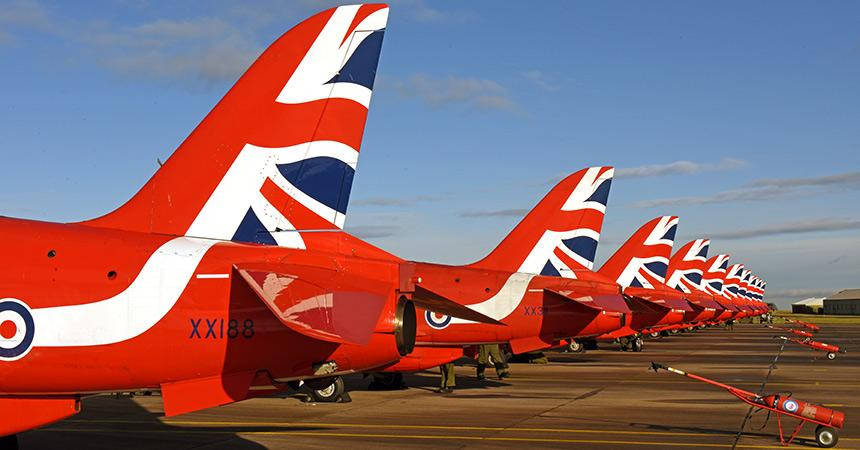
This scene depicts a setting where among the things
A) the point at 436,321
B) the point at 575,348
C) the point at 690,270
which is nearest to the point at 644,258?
the point at 575,348

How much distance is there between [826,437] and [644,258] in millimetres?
33195

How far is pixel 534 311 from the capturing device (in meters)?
26.2

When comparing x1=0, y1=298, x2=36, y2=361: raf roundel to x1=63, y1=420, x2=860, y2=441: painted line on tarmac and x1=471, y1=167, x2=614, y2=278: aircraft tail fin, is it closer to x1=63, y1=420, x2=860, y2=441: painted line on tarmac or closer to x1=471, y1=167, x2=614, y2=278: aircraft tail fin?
x1=63, y1=420, x2=860, y2=441: painted line on tarmac

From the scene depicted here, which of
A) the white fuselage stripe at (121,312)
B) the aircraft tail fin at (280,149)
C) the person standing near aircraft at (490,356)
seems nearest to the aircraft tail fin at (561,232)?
the person standing near aircraft at (490,356)

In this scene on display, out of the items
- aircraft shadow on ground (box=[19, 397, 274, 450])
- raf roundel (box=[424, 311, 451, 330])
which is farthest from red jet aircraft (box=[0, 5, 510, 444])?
raf roundel (box=[424, 311, 451, 330])

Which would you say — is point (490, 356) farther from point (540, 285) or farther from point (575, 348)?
point (575, 348)

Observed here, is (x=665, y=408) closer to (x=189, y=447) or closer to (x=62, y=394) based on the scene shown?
(x=189, y=447)

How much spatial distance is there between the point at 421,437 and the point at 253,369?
292 inches

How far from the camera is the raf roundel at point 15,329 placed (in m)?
9.74

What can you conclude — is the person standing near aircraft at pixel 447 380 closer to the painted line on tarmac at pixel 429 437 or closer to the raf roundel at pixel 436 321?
the raf roundel at pixel 436 321

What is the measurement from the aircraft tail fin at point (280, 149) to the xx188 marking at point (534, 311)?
14884 millimetres

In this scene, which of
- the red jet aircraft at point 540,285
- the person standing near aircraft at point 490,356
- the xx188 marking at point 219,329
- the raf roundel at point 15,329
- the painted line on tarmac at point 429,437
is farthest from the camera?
the person standing near aircraft at point 490,356

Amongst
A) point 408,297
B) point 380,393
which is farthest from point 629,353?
point 408,297

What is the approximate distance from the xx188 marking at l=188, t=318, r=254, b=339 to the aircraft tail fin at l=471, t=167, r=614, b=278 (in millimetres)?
18663
